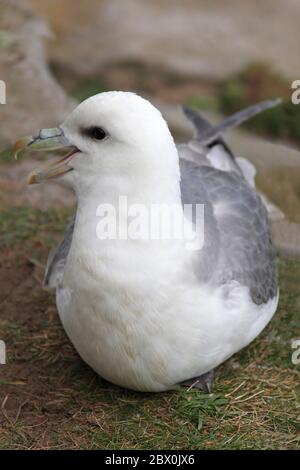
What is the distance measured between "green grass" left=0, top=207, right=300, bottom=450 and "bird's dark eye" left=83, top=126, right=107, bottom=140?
1.17 metres

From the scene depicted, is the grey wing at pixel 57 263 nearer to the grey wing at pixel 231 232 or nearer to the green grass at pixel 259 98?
the grey wing at pixel 231 232

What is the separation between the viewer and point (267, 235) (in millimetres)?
4262

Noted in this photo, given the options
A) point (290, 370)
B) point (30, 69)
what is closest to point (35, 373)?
point (290, 370)

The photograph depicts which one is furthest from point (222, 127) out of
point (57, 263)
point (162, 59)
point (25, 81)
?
point (162, 59)

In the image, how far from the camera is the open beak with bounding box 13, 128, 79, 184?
344 centimetres

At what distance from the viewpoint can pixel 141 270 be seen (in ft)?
11.1

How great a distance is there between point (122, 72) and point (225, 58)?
3.37 feet

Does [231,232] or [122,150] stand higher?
[122,150]

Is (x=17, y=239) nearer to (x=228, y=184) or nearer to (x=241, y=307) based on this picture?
(x=228, y=184)

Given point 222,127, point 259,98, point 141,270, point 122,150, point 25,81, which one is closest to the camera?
point 122,150

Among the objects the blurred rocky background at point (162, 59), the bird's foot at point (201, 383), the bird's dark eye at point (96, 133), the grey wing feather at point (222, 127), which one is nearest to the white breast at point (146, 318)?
the bird's foot at point (201, 383)

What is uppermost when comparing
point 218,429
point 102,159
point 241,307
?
point 102,159

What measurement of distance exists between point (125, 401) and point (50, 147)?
1.14 m

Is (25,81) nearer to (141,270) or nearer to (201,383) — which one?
(201,383)
